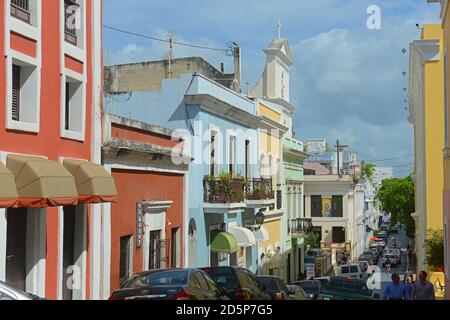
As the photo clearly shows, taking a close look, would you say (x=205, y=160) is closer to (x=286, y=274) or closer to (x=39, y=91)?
(x=39, y=91)

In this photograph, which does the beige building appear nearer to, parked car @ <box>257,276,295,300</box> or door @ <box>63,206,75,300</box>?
parked car @ <box>257,276,295,300</box>

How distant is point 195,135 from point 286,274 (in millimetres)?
19059

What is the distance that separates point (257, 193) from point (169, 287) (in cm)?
1966

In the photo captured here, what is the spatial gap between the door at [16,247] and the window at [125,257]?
4.29 meters

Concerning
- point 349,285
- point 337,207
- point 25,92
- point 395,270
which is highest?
point 25,92

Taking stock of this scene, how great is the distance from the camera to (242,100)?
30.6 metres

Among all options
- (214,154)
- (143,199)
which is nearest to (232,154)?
(214,154)

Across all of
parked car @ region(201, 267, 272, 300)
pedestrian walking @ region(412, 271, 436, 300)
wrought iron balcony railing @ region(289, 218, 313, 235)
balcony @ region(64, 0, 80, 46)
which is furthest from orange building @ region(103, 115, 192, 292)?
wrought iron balcony railing @ region(289, 218, 313, 235)

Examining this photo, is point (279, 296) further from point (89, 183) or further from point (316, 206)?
point (316, 206)

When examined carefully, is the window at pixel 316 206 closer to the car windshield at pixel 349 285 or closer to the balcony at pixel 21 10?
the car windshield at pixel 349 285

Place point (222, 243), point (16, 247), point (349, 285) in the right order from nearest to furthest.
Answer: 1. point (16, 247)
2. point (222, 243)
3. point (349, 285)

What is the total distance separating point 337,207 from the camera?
58.5 meters

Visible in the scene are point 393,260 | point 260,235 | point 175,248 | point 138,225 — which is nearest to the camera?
point 138,225
